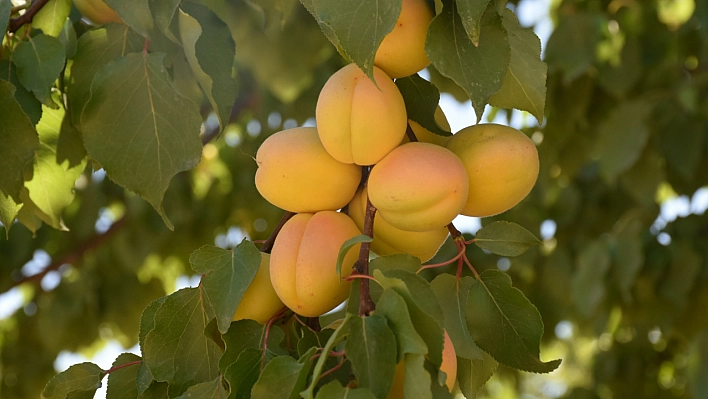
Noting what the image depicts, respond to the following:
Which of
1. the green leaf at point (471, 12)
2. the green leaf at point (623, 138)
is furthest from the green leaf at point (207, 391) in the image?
the green leaf at point (623, 138)

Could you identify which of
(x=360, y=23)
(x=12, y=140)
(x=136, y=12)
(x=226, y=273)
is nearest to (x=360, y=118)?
(x=360, y=23)

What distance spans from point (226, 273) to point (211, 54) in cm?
29

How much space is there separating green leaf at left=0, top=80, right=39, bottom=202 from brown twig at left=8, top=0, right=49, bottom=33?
0.41 ft

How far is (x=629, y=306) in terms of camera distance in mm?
2418

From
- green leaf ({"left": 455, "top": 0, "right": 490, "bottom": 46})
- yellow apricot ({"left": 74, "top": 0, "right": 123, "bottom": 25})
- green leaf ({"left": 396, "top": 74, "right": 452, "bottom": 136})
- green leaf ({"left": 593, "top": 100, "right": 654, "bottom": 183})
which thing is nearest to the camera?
green leaf ({"left": 455, "top": 0, "right": 490, "bottom": 46})

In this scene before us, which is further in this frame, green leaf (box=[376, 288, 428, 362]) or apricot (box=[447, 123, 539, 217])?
apricot (box=[447, 123, 539, 217])

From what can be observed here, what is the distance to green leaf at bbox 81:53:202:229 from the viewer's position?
2.52ft

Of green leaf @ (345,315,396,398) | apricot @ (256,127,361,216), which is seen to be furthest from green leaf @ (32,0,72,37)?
green leaf @ (345,315,396,398)

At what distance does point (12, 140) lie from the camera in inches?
31.1

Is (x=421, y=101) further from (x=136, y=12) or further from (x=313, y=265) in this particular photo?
(x=136, y=12)

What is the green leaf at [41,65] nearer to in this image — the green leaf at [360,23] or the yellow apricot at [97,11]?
the yellow apricot at [97,11]

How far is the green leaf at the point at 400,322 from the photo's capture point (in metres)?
0.52

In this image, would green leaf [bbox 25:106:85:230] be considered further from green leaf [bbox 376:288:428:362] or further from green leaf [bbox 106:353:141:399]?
green leaf [bbox 376:288:428:362]

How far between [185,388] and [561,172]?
190cm
